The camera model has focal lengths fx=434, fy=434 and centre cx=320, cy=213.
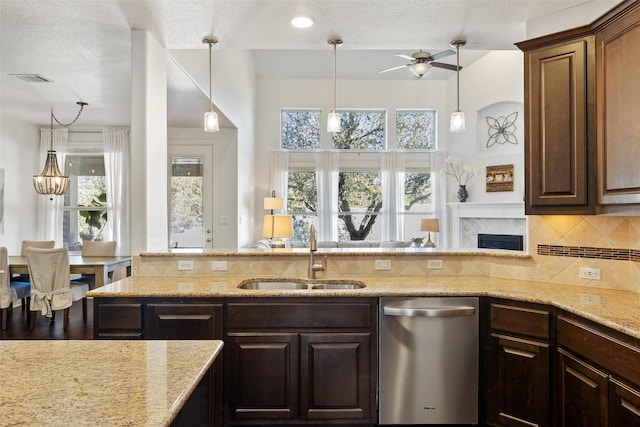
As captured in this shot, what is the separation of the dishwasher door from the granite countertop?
4.30 ft

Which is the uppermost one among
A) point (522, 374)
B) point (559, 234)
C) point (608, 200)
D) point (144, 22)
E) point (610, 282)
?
point (144, 22)

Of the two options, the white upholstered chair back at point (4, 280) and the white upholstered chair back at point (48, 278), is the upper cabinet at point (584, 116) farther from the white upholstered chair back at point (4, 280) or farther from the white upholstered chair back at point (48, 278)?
the white upholstered chair back at point (4, 280)

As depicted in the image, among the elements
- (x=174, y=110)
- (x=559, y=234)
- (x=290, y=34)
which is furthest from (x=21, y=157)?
(x=559, y=234)

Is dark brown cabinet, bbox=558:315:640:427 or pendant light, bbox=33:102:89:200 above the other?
pendant light, bbox=33:102:89:200

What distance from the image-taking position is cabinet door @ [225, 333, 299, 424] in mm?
2459

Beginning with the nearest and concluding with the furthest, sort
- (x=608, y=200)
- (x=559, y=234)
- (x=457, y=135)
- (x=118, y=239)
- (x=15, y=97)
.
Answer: (x=608, y=200) < (x=559, y=234) < (x=15, y=97) < (x=118, y=239) < (x=457, y=135)

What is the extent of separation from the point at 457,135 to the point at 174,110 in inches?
212

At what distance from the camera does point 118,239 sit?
6.89 m

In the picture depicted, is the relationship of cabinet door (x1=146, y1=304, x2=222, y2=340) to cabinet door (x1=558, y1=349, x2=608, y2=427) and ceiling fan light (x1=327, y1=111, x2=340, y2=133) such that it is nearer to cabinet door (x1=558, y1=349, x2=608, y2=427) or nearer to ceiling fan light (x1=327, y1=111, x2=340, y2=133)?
ceiling fan light (x1=327, y1=111, x2=340, y2=133)

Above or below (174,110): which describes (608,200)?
below

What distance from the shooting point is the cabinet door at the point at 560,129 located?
7.69 feet

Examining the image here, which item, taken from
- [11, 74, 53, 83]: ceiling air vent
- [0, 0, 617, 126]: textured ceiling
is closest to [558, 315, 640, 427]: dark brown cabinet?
[0, 0, 617, 126]: textured ceiling

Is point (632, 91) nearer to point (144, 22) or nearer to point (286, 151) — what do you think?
point (144, 22)

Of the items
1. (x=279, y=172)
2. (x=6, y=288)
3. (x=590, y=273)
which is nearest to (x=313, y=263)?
(x=590, y=273)
